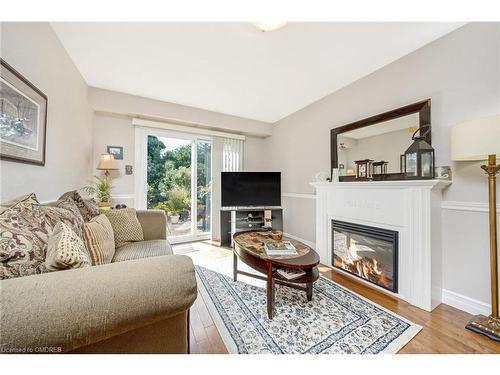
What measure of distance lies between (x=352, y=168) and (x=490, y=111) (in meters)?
1.18

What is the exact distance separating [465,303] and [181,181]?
12.4 feet

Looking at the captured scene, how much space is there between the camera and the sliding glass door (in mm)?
3416

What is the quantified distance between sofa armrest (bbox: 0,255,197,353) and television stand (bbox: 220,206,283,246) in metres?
2.75

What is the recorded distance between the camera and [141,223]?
2178mm

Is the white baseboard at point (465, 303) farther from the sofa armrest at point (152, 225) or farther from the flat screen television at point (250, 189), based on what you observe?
the sofa armrest at point (152, 225)

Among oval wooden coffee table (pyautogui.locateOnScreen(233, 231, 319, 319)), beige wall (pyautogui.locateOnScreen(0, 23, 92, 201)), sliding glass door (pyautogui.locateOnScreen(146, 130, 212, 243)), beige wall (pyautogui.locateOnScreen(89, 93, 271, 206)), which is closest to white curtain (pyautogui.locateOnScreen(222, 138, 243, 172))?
sliding glass door (pyautogui.locateOnScreen(146, 130, 212, 243))

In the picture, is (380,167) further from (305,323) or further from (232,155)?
(232,155)

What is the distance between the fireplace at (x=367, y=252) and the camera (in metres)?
1.95

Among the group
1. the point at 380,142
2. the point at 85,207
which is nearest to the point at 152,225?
the point at 85,207

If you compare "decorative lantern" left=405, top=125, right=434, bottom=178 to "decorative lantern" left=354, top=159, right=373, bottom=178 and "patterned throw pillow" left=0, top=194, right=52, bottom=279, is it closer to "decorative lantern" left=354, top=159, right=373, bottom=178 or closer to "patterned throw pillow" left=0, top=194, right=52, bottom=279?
"decorative lantern" left=354, top=159, right=373, bottom=178

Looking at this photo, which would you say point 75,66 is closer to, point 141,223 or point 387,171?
point 141,223

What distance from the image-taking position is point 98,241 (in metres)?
1.35

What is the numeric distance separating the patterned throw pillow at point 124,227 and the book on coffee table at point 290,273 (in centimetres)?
142
